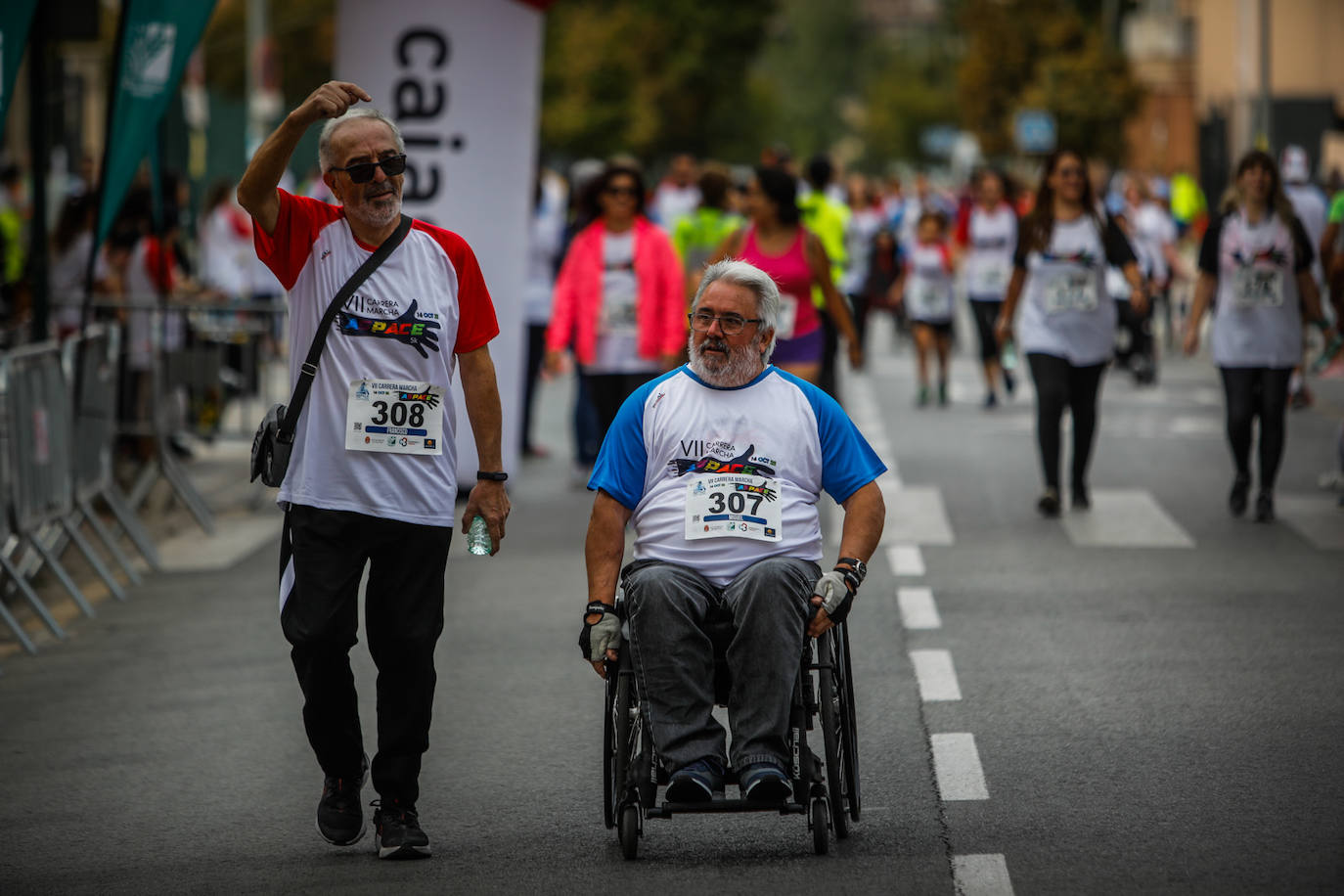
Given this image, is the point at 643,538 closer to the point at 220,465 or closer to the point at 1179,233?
the point at 220,465

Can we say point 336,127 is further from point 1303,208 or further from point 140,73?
point 1303,208

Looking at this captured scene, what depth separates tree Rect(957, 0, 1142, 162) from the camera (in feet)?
185

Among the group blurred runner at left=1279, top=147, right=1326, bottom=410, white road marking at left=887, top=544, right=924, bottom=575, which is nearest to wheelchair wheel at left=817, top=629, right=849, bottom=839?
white road marking at left=887, top=544, right=924, bottom=575

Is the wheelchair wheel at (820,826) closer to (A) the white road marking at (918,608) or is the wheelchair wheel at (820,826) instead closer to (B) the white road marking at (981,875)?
(B) the white road marking at (981,875)

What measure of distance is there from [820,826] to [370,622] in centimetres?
130

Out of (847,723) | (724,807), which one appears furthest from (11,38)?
(724,807)

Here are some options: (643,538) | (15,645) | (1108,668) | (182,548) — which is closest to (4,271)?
(182,548)

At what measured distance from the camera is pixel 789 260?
11.6 m

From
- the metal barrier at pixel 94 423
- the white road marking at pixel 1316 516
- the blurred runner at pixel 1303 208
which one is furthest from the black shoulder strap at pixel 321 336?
the blurred runner at pixel 1303 208

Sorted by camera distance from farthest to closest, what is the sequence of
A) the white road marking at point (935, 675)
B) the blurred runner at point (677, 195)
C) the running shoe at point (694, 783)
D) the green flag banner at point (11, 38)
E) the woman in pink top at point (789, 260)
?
the blurred runner at point (677, 195) < the woman in pink top at point (789, 260) < the green flag banner at point (11, 38) < the white road marking at point (935, 675) < the running shoe at point (694, 783)

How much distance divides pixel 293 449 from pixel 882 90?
331ft

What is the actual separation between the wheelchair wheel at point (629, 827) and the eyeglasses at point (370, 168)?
174 cm

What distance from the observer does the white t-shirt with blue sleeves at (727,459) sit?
5895mm

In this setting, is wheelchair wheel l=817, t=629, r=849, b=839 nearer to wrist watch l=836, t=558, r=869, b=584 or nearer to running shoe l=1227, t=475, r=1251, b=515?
wrist watch l=836, t=558, r=869, b=584
